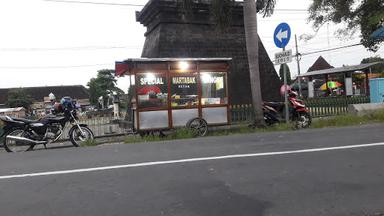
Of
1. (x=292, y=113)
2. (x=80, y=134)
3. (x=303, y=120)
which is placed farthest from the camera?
(x=292, y=113)

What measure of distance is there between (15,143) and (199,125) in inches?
221

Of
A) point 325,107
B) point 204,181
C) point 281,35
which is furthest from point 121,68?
point 325,107

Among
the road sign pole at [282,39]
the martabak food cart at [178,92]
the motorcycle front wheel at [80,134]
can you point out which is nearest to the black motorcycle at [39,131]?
the motorcycle front wheel at [80,134]

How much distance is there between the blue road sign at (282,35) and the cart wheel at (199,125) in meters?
3.51

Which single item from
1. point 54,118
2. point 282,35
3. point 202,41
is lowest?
point 54,118

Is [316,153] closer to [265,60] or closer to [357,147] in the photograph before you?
[357,147]

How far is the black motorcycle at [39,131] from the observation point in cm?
1262

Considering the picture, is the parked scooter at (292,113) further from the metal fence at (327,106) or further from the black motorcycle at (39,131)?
the black motorcycle at (39,131)

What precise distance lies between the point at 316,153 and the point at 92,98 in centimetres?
6857

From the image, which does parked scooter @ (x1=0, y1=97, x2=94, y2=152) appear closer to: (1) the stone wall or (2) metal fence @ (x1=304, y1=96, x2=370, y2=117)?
(1) the stone wall

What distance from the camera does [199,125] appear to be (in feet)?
47.7

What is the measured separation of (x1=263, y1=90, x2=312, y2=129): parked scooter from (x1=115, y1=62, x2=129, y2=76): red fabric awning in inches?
199

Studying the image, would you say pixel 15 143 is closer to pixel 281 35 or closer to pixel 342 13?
pixel 281 35

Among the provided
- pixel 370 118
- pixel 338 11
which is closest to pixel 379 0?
pixel 338 11
